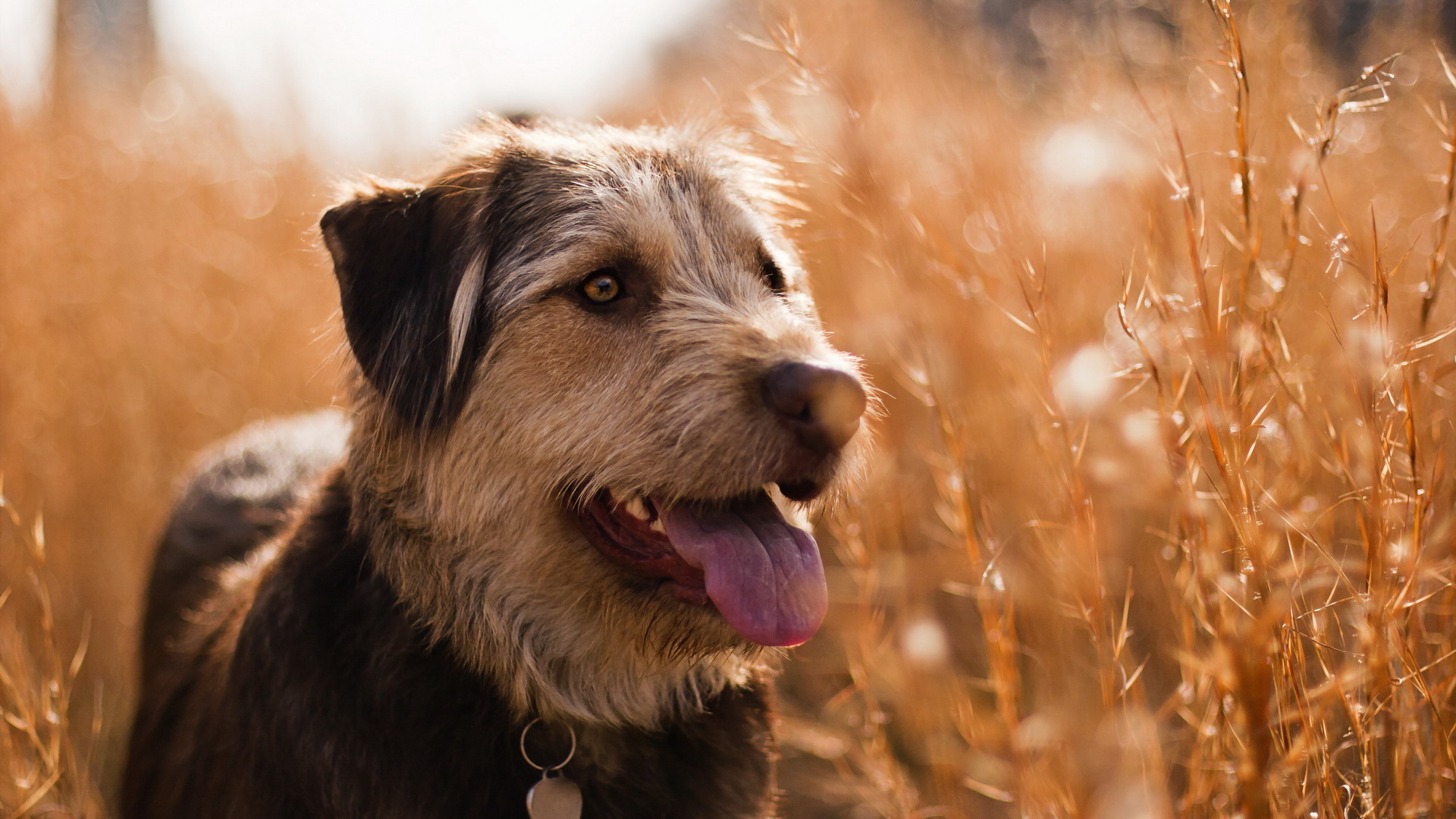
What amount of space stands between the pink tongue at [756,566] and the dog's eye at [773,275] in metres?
0.74

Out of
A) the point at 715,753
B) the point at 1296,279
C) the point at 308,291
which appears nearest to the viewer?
the point at 715,753

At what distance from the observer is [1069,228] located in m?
4.41

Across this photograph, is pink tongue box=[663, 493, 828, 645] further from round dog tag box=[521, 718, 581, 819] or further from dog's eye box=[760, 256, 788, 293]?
dog's eye box=[760, 256, 788, 293]

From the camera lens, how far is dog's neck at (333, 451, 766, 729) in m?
1.98

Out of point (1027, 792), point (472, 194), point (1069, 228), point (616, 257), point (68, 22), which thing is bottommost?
point (1027, 792)

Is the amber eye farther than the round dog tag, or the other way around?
the amber eye

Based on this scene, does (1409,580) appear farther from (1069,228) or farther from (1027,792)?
(1069,228)

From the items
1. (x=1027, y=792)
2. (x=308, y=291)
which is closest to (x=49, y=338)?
(x=308, y=291)

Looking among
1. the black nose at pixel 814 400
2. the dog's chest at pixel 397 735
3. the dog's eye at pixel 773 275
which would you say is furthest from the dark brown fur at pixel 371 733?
the dog's eye at pixel 773 275

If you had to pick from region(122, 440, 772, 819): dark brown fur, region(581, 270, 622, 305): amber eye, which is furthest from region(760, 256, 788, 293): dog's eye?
region(122, 440, 772, 819): dark brown fur

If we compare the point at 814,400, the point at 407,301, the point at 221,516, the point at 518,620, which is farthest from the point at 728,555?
the point at 221,516

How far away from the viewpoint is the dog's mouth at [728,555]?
72.8 inches

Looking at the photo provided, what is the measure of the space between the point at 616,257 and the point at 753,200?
0.68 m

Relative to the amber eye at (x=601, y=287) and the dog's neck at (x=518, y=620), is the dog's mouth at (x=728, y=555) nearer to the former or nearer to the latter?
the dog's neck at (x=518, y=620)
